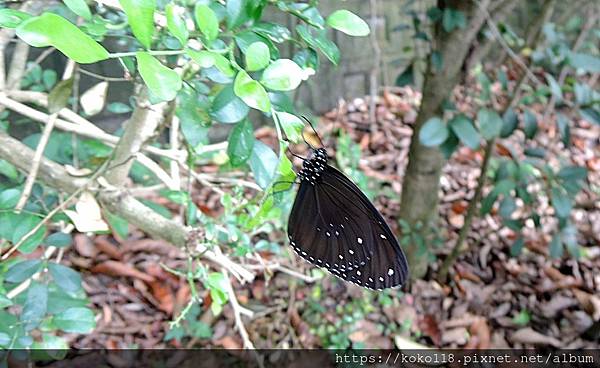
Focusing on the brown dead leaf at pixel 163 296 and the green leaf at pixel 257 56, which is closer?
the green leaf at pixel 257 56

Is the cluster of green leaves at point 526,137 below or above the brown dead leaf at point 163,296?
above

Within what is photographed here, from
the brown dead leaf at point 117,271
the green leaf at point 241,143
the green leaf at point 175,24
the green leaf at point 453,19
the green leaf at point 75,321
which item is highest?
the green leaf at point 175,24

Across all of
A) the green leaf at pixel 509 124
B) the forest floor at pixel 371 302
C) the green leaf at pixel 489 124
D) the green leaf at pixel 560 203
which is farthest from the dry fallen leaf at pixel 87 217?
the green leaf at pixel 560 203

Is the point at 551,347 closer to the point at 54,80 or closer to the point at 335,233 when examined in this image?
the point at 335,233

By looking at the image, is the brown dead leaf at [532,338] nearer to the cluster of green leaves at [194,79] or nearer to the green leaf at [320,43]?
the cluster of green leaves at [194,79]

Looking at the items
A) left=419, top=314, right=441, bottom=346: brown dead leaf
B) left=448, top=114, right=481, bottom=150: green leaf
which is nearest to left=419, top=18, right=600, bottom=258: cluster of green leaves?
left=448, top=114, right=481, bottom=150: green leaf

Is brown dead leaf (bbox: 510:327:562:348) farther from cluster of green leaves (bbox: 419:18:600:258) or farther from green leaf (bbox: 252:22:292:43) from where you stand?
green leaf (bbox: 252:22:292:43)

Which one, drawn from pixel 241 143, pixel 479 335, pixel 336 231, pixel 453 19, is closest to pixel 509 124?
pixel 453 19
